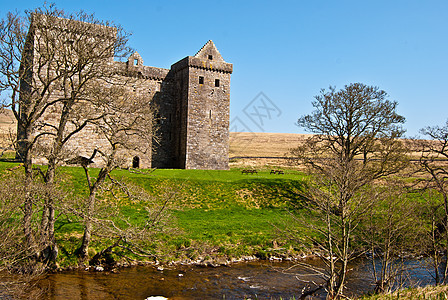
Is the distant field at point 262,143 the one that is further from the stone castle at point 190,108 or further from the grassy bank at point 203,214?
the grassy bank at point 203,214

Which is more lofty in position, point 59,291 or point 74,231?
point 74,231

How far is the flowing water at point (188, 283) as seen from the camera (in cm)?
1322

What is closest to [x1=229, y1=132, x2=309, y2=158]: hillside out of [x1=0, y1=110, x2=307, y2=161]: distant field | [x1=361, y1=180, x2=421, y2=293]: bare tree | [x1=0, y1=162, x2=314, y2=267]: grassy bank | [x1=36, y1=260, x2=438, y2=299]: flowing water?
[x1=0, y1=110, x2=307, y2=161]: distant field

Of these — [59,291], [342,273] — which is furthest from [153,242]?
[342,273]

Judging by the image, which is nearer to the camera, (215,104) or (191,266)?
(191,266)

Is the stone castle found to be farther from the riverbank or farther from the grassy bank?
the riverbank

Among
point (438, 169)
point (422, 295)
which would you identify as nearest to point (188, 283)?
point (422, 295)

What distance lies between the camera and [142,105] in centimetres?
1683

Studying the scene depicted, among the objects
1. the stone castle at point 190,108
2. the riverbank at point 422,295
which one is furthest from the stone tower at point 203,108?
the riverbank at point 422,295

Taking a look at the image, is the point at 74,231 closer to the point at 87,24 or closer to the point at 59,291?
the point at 59,291

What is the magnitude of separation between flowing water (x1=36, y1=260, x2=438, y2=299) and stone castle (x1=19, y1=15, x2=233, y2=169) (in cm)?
2025

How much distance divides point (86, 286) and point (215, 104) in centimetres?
2614

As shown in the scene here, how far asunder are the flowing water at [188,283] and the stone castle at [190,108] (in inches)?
797

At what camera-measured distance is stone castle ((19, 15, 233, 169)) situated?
36250 mm
